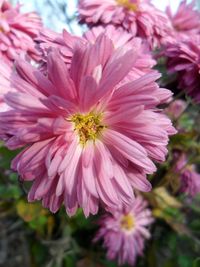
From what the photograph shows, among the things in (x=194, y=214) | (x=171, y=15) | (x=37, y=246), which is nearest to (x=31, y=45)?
(x=171, y=15)

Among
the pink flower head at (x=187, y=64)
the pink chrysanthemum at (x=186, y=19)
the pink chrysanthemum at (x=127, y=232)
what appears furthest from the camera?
the pink chrysanthemum at (x=127, y=232)

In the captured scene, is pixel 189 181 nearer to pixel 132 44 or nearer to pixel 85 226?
pixel 85 226

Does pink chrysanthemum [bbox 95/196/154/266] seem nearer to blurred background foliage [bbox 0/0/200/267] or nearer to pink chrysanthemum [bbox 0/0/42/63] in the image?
blurred background foliage [bbox 0/0/200/267]

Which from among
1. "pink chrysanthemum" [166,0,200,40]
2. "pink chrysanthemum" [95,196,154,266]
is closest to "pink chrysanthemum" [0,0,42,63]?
"pink chrysanthemum" [166,0,200,40]

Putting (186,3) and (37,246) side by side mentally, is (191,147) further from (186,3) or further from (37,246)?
(37,246)

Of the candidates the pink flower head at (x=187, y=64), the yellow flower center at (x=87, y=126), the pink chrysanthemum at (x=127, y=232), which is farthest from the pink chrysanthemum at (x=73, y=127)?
the pink chrysanthemum at (x=127, y=232)

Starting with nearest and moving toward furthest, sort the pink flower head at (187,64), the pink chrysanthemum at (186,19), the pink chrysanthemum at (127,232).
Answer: the pink flower head at (187,64), the pink chrysanthemum at (186,19), the pink chrysanthemum at (127,232)

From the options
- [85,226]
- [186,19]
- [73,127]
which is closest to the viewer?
[73,127]

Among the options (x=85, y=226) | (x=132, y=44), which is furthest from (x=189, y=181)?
(x=132, y=44)

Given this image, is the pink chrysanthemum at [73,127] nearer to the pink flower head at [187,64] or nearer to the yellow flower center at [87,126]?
the yellow flower center at [87,126]
